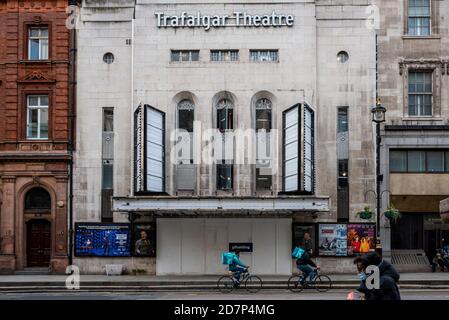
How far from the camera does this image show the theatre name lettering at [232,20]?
34.3 meters

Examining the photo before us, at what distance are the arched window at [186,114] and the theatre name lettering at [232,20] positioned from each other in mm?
3729

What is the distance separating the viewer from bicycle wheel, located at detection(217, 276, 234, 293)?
26953 millimetres

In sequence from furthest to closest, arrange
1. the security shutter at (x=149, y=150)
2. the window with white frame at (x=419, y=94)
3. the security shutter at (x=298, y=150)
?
the window with white frame at (x=419, y=94), the security shutter at (x=149, y=150), the security shutter at (x=298, y=150)

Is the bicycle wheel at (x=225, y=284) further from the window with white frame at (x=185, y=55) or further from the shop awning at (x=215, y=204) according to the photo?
the window with white frame at (x=185, y=55)

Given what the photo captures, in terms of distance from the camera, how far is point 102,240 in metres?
34.0

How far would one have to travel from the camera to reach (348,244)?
33.5 m

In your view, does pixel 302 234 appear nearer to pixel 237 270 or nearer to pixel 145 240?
pixel 145 240

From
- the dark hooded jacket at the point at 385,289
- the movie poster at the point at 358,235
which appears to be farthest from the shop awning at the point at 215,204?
the dark hooded jacket at the point at 385,289

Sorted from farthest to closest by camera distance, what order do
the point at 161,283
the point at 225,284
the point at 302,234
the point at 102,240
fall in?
1. the point at 102,240
2. the point at 302,234
3. the point at 161,283
4. the point at 225,284

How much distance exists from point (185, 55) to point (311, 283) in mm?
13521

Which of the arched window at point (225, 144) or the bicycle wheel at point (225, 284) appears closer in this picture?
the bicycle wheel at point (225, 284)

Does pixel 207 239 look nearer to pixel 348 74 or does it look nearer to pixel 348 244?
pixel 348 244

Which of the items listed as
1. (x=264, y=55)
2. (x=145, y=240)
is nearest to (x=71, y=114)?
(x=145, y=240)
